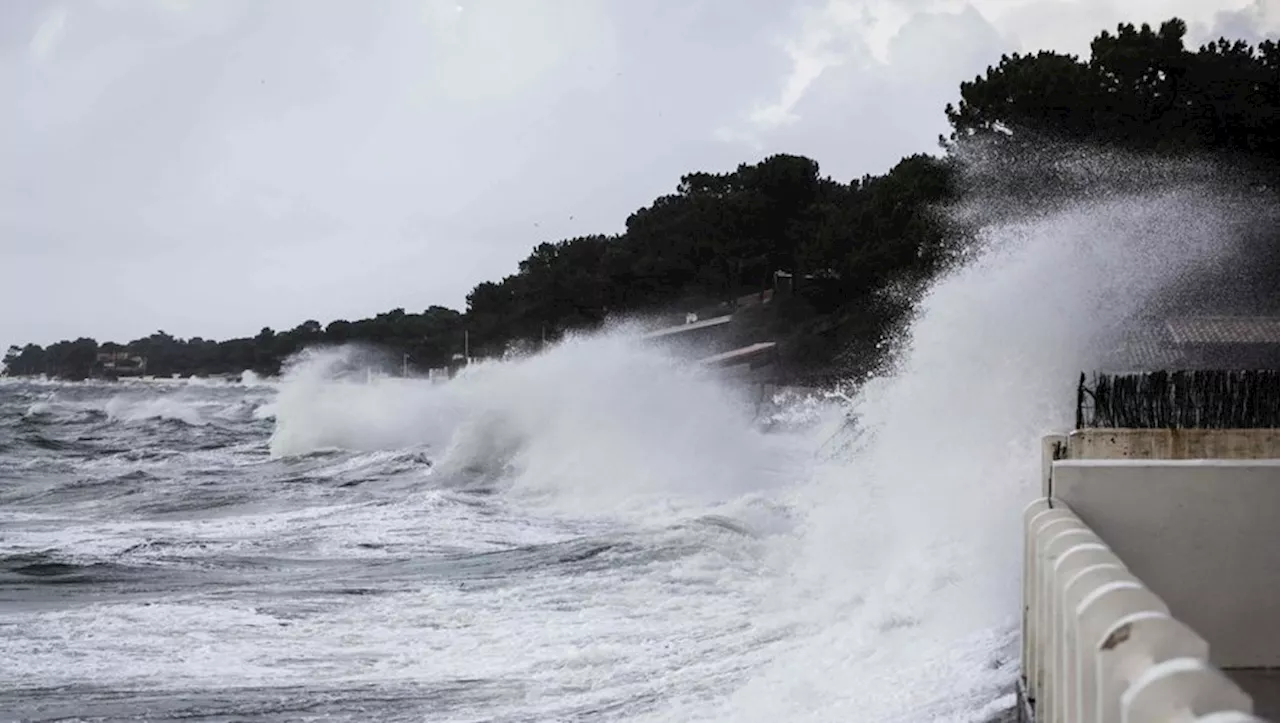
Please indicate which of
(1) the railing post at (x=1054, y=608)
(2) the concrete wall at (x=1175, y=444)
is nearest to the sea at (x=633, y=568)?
(2) the concrete wall at (x=1175, y=444)

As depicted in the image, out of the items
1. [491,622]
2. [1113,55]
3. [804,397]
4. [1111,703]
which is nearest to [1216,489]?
[1111,703]

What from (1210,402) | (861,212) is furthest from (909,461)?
(861,212)

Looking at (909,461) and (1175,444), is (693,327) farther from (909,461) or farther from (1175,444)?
(1175,444)

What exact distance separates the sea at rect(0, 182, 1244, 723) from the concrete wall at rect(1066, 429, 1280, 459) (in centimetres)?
105

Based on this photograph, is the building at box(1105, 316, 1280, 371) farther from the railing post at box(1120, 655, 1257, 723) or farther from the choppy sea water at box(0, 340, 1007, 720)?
the railing post at box(1120, 655, 1257, 723)

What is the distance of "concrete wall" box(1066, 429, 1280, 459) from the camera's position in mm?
6906

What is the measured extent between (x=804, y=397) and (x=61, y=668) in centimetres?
4672

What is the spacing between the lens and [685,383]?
117 ft

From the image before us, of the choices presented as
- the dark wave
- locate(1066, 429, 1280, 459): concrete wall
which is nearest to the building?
the dark wave

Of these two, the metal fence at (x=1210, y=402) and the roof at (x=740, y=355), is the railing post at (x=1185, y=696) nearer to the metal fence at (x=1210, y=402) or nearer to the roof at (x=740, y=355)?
the metal fence at (x=1210, y=402)

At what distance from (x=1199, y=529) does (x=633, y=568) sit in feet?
28.8

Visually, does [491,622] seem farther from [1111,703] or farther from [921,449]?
[1111,703]

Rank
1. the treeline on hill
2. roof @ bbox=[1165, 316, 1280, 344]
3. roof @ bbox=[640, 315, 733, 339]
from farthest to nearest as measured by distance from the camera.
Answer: roof @ bbox=[640, 315, 733, 339], the treeline on hill, roof @ bbox=[1165, 316, 1280, 344]

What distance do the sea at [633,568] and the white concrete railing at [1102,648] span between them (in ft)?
3.75
